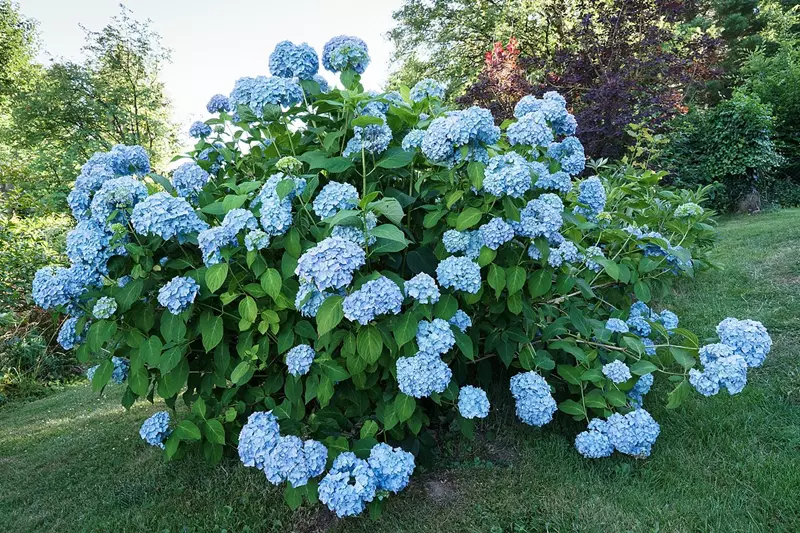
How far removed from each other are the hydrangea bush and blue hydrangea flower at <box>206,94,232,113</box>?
14 millimetres

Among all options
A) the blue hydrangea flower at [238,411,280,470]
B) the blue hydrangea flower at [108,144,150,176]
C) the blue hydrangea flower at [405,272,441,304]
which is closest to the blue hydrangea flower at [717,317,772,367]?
the blue hydrangea flower at [405,272,441,304]

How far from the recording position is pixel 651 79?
7836mm

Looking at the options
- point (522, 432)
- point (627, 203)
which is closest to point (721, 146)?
point (627, 203)

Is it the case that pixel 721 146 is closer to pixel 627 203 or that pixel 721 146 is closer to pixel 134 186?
pixel 627 203

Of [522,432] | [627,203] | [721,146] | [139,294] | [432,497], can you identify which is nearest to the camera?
[139,294]

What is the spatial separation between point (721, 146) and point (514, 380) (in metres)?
11.4

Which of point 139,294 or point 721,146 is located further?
point 721,146

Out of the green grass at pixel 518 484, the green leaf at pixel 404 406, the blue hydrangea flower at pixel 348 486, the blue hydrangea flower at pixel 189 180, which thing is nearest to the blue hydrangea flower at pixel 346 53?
the blue hydrangea flower at pixel 189 180

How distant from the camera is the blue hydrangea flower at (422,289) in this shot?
189 cm

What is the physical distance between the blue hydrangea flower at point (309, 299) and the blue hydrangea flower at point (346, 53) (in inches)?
43.2

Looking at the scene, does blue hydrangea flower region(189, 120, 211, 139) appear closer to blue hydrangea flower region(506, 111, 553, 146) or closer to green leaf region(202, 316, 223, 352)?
green leaf region(202, 316, 223, 352)

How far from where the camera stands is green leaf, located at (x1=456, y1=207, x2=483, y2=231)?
202cm

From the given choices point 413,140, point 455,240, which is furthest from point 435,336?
point 413,140

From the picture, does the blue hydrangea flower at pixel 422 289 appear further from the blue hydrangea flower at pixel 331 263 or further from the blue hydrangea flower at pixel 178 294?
the blue hydrangea flower at pixel 178 294
